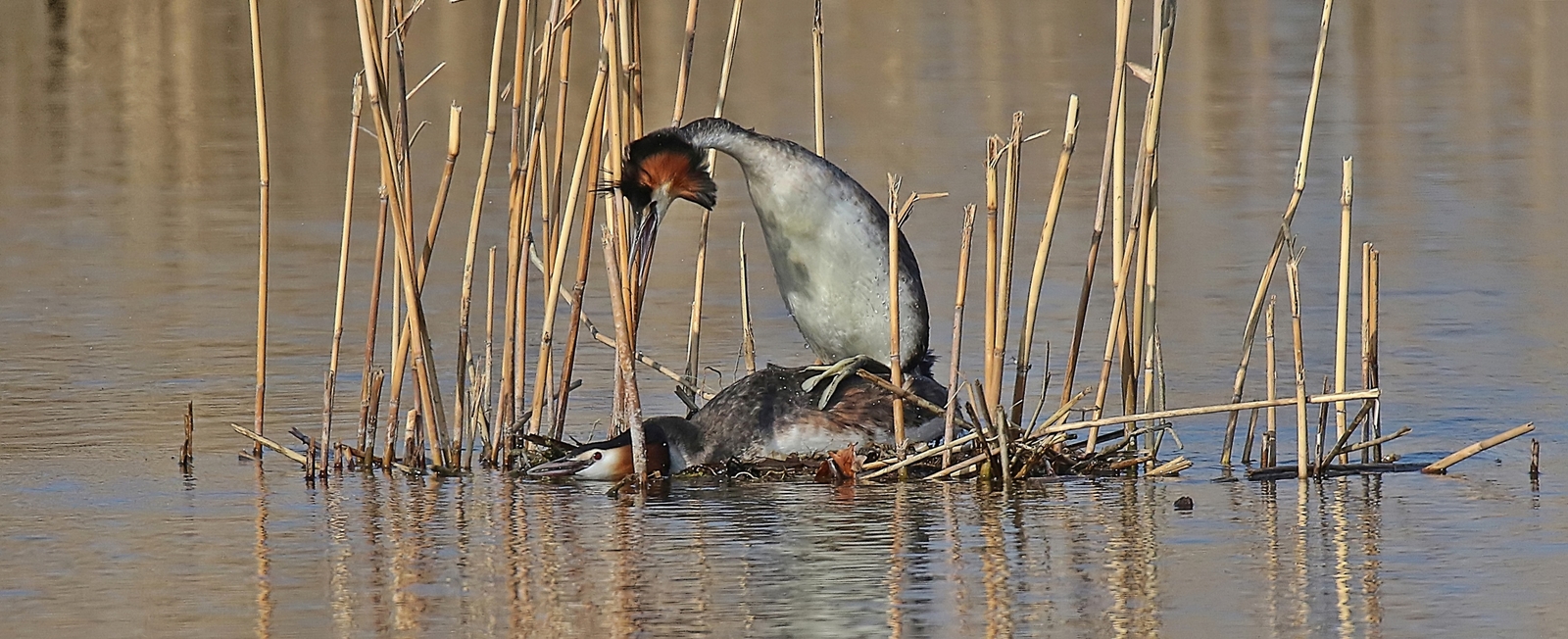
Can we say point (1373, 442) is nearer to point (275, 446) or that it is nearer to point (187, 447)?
point (275, 446)

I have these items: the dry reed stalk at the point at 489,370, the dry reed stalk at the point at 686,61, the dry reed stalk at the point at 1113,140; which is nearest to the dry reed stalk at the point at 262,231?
the dry reed stalk at the point at 489,370

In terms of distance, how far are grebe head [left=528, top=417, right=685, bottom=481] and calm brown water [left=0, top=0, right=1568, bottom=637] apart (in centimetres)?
6

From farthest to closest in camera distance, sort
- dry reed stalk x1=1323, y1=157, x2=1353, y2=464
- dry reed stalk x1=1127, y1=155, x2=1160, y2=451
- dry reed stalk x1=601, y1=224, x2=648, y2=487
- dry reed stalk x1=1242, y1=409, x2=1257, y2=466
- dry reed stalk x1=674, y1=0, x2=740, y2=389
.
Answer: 1. dry reed stalk x1=674, y1=0, x2=740, y2=389
2. dry reed stalk x1=1242, y1=409, x2=1257, y2=466
3. dry reed stalk x1=1127, y1=155, x2=1160, y2=451
4. dry reed stalk x1=601, y1=224, x2=648, y2=487
5. dry reed stalk x1=1323, y1=157, x2=1353, y2=464

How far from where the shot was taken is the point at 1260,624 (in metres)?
4.93

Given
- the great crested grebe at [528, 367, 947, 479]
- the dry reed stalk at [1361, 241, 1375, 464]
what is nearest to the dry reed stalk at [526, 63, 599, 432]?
the great crested grebe at [528, 367, 947, 479]

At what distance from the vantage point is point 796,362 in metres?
8.61

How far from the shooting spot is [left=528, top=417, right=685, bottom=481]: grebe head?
22.2 ft

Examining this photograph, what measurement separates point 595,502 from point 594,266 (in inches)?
183

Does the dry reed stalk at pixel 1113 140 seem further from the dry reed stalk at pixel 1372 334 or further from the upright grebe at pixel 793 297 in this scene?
the dry reed stalk at pixel 1372 334

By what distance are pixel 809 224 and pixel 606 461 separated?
0.91m

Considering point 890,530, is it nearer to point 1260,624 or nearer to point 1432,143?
point 1260,624

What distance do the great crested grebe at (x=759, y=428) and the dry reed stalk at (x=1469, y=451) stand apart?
1.39 metres

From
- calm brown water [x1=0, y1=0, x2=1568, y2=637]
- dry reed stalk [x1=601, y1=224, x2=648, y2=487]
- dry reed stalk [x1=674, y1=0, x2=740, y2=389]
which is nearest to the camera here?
calm brown water [x1=0, y1=0, x2=1568, y2=637]

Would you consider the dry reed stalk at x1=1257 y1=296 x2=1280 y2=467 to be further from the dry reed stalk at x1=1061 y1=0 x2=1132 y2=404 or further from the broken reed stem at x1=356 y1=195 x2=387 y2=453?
the broken reed stem at x1=356 y1=195 x2=387 y2=453
